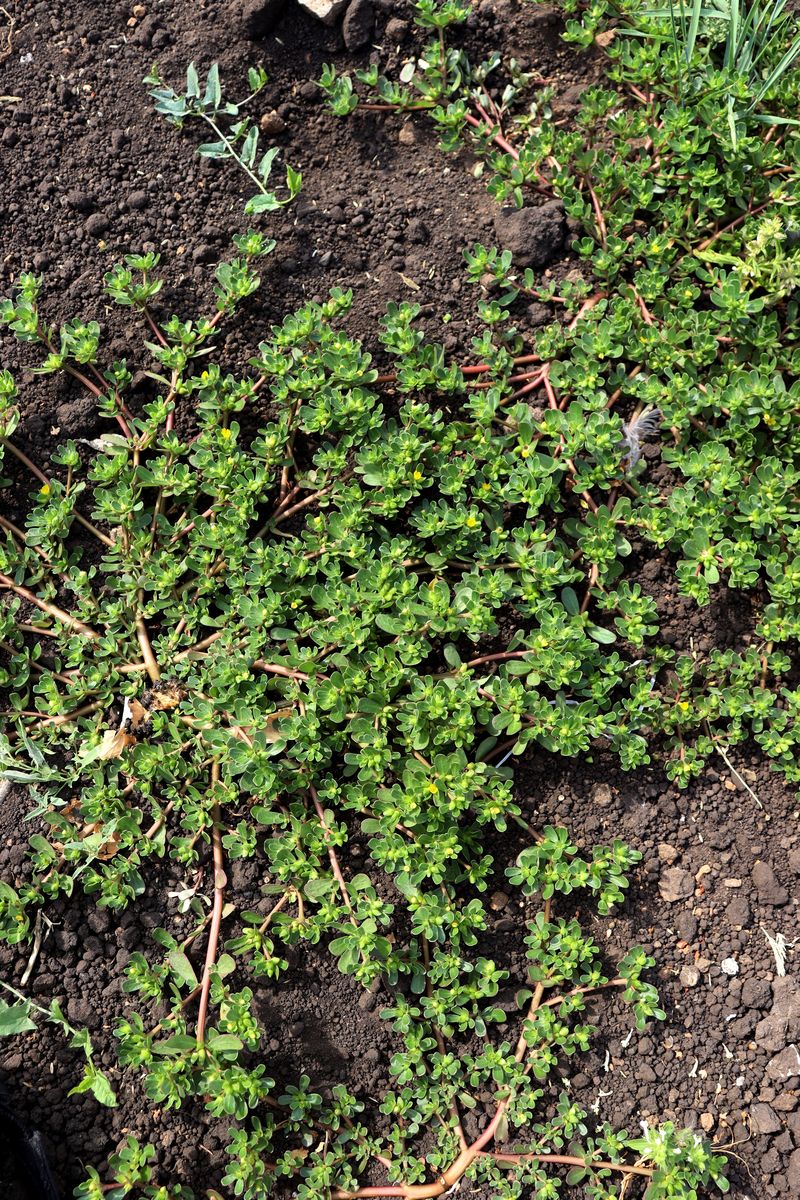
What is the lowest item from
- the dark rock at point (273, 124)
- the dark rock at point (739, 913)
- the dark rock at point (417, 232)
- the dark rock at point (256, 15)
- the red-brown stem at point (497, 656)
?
the dark rock at point (739, 913)

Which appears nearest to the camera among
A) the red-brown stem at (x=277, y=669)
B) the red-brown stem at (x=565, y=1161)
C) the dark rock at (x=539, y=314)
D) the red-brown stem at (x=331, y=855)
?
the red-brown stem at (x=565, y=1161)

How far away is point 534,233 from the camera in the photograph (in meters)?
3.42

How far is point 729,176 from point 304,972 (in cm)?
293

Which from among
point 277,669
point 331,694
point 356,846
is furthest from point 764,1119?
point 277,669

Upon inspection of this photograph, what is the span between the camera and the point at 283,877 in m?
2.91

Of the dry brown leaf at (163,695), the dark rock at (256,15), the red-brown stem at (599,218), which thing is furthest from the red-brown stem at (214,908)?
the dark rock at (256,15)

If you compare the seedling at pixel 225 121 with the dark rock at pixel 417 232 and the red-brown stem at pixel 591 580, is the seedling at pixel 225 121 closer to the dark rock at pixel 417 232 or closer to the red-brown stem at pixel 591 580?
the dark rock at pixel 417 232

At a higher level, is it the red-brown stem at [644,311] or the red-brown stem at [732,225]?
the red-brown stem at [732,225]

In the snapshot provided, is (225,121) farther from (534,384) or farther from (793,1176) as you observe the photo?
(793,1176)

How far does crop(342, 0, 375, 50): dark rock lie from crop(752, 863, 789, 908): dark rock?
320 cm

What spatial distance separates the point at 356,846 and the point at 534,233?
2173 millimetres

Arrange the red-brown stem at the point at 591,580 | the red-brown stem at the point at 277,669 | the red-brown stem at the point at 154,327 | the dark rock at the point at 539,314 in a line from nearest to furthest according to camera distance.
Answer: the red-brown stem at the point at 277,669
the red-brown stem at the point at 591,580
the red-brown stem at the point at 154,327
the dark rock at the point at 539,314

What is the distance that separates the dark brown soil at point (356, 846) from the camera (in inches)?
114

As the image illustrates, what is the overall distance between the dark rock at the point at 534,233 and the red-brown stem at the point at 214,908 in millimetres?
2039
